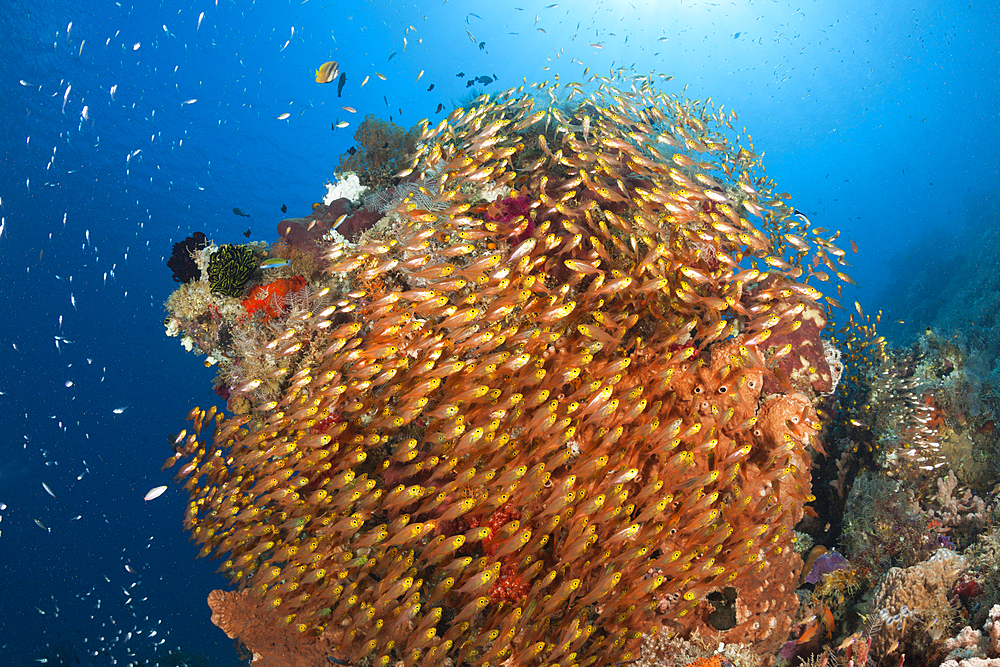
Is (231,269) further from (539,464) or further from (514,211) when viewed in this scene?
(539,464)

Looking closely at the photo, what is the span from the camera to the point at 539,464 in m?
3.88

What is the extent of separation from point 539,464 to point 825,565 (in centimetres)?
524

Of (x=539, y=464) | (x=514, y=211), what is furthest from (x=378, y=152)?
(x=539, y=464)

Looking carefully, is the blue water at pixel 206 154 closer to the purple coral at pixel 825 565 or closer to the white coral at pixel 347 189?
the white coral at pixel 347 189

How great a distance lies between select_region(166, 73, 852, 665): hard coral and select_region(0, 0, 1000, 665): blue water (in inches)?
923

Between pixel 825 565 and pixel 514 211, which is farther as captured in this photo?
pixel 825 565

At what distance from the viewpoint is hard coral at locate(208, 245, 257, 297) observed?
7.36 metres

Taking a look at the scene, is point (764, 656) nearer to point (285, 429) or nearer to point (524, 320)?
point (524, 320)

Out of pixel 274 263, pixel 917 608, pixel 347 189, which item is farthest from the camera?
pixel 347 189

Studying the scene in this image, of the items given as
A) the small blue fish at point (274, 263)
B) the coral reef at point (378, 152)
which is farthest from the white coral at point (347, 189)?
the small blue fish at point (274, 263)

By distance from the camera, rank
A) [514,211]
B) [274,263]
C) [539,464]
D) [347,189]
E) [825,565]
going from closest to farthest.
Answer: [539,464]
[514,211]
[825,565]
[274,263]
[347,189]

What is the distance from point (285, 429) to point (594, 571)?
3.70m

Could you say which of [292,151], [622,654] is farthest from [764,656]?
[292,151]

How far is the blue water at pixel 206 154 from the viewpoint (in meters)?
40.8
